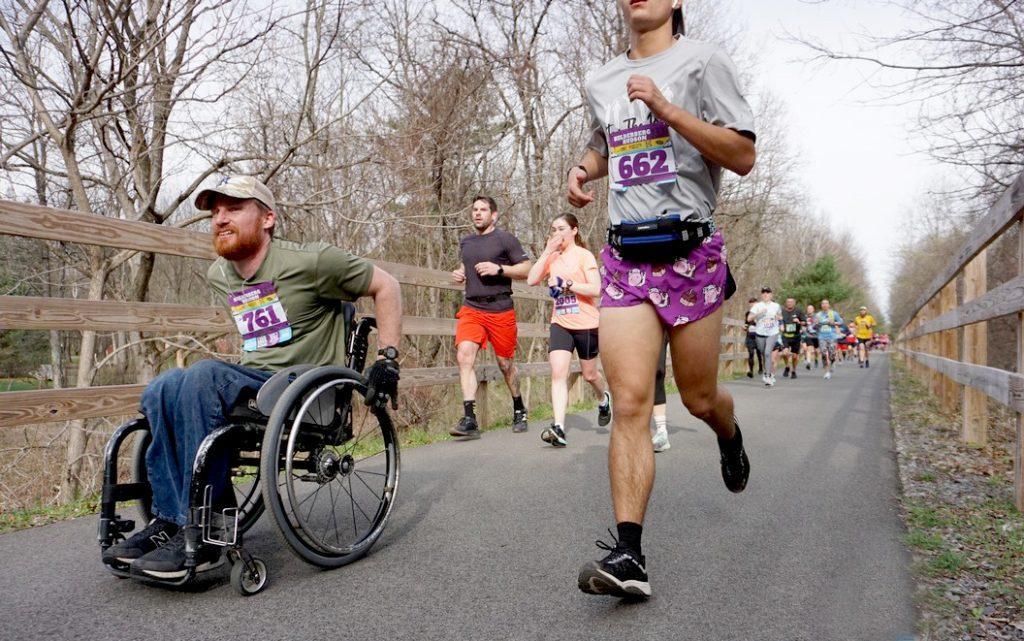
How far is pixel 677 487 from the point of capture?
4.25 m

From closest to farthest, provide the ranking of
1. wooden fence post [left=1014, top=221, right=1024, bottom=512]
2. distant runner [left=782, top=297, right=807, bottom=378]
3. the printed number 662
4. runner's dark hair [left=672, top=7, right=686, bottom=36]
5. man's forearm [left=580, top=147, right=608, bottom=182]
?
the printed number 662 → runner's dark hair [left=672, top=7, right=686, bottom=36] → man's forearm [left=580, top=147, right=608, bottom=182] → wooden fence post [left=1014, top=221, right=1024, bottom=512] → distant runner [left=782, top=297, right=807, bottom=378]

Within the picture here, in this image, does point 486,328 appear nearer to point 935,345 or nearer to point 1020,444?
point 1020,444

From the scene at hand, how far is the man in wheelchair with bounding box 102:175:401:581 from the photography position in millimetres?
2387

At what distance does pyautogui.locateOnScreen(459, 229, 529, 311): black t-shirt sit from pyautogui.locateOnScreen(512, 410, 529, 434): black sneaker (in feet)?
3.62

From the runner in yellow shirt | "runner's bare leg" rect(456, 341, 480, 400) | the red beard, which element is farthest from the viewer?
the runner in yellow shirt

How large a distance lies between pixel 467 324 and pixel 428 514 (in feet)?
9.93

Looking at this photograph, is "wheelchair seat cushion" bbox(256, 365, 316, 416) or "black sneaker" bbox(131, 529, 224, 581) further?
"wheelchair seat cushion" bbox(256, 365, 316, 416)

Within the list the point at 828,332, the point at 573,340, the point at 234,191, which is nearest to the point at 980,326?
the point at 573,340

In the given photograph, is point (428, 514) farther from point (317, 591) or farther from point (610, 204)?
point (610, 204)

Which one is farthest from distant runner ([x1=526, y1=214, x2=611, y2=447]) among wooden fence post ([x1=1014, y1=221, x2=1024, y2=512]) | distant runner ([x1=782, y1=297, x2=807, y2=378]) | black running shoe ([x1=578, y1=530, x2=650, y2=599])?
distant runner ([x1=782, y1=297, x2=807, y2=378])

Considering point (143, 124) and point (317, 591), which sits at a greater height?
point (143, 124)

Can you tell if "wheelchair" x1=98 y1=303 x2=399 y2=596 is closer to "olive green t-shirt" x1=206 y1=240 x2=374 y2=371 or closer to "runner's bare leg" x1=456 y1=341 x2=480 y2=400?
"olive green t-shirt" x1=206 y1=240 x2=374 y2=371

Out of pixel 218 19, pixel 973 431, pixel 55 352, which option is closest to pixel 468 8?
pixel 218 19

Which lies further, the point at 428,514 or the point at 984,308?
the point at 984,308
